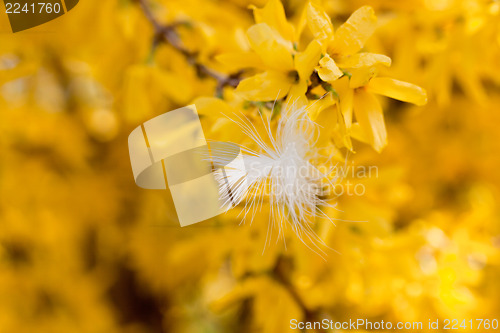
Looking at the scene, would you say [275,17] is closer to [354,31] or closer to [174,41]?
[354,31]

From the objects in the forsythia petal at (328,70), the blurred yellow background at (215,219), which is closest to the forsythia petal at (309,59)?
the forsythia petal at (328,70)

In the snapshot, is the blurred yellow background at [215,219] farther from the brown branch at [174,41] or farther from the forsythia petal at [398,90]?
the forsythia petal at [398,90]

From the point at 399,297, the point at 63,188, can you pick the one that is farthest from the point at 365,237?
the point at 63,188

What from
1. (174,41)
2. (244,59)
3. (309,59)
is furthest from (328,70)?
(174,41)

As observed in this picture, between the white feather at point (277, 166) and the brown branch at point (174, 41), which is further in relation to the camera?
the brown branch at point (174, 41)

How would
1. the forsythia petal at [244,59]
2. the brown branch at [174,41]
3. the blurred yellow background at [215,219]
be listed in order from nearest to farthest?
the forsythia petal at [244,59]
the brown branch at [174,41]
the blurred yellow background at [215,219]

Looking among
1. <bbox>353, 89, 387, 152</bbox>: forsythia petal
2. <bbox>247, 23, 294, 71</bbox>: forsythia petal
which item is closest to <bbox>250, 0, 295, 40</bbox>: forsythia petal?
<bbox>247, 23, 294, 71</bbox>: forsythia petal
